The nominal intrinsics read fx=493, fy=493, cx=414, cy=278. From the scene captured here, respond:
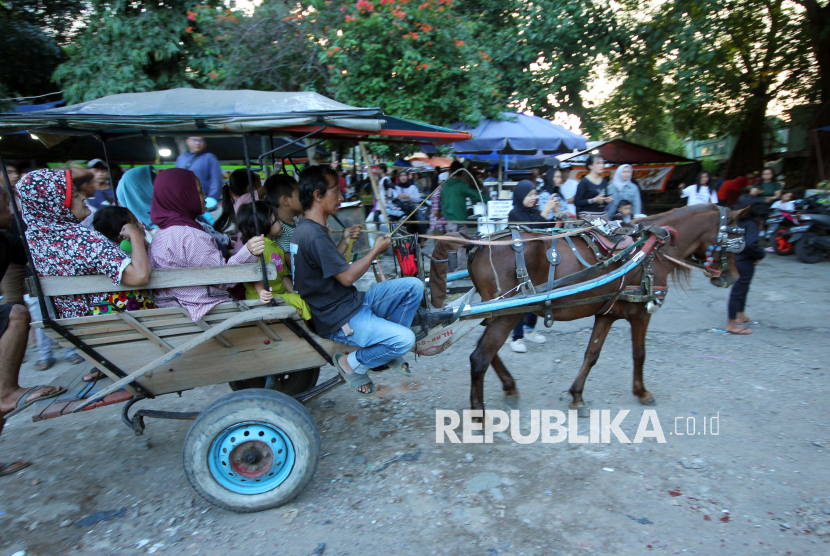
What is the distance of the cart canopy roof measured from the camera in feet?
8.34

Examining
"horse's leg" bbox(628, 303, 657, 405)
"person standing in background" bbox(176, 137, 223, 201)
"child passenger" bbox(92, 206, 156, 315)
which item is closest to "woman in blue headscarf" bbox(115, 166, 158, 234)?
"person standing in background" bbox(176, 137, 223, 201)

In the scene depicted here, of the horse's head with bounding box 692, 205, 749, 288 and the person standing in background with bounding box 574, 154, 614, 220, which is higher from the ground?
the person standing in background with bounding box 574, 154, 614, 220

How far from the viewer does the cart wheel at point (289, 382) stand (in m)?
3.92

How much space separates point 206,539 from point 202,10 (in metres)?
8.54

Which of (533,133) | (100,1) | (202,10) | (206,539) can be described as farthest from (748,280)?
(100,1)

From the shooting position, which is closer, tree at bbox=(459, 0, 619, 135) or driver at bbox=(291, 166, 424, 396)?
driver at bbox=(291, 166, 424, 396)

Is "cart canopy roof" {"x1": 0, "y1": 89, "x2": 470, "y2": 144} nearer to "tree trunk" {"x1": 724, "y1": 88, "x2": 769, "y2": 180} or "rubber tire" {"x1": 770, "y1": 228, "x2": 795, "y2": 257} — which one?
"rubber tire" {"x1": 770, "y1": 228, "x2": 795, "y2": 257}

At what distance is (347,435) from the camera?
3.90 meters

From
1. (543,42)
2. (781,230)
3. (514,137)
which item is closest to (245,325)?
(514,137)

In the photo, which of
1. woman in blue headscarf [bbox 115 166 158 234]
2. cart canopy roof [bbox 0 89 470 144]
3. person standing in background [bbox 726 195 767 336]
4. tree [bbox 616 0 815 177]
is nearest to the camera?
cart canopy roof [bbox 0 89 470 144]

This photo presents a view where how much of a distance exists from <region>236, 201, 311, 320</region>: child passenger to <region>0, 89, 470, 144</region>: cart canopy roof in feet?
1.70

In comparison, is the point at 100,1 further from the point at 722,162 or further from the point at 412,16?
the point at 722,162

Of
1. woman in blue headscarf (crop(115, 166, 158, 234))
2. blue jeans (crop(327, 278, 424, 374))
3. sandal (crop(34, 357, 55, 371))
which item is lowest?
sandal (crop(34, 357, 55, 371))

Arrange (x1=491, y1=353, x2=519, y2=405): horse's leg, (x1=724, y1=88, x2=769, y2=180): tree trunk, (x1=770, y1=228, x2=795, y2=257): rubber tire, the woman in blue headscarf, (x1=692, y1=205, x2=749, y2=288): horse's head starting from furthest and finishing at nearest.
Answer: (x1=724, y1=88, x2=769, y2=180): tree trunk
(x1=770, y1=228, x2=795, y2=257): rubber tire
the woman in blue headscarf
(x1=491, y1=353, x2=519, y2=405): horse's leg
(x1=692, y1=205, x2=749, y2=288): horse's head
